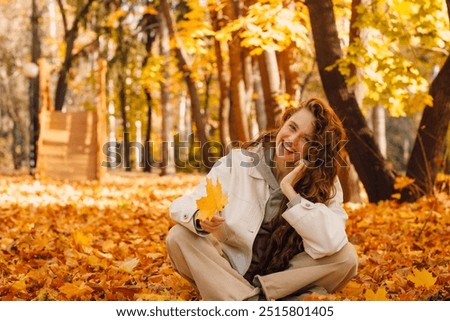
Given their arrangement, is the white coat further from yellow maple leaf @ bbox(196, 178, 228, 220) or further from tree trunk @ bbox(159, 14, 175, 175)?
tree trunk @ bbox(159, 14, 175, 175)

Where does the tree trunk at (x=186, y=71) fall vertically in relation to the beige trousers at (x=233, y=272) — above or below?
above

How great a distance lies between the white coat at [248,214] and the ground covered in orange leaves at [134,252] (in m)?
0.31

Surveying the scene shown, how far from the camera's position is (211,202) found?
3.31 metres

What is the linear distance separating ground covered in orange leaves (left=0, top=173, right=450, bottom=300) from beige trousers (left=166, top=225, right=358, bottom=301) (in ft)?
0.52

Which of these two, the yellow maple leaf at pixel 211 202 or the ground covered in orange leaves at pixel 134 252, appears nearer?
the yellow maple leaf at pixel 211 202

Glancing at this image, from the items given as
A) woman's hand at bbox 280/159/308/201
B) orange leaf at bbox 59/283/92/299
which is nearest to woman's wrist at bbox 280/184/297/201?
woman's hand at bbox 280/159/308/201

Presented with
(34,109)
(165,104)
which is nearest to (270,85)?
(165,104)

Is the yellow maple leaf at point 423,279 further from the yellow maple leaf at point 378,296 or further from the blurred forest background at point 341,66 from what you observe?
the blurred forest background at point 341,66

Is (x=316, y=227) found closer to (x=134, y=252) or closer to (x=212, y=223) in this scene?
(x=212, y=223)

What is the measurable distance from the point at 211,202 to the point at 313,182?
69 centimetres

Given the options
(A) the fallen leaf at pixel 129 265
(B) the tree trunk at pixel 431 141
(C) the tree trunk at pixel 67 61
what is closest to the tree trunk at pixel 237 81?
(B) the tree trunk at pixel 431 141

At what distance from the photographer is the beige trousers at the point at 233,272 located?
3.49 metres

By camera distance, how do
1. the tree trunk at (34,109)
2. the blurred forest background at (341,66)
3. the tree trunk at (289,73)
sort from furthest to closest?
the tree trunk at (34,109) → the tree trunk at (289,73) → the blurred forest background at (341,66)

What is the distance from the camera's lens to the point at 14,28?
31109 mm
